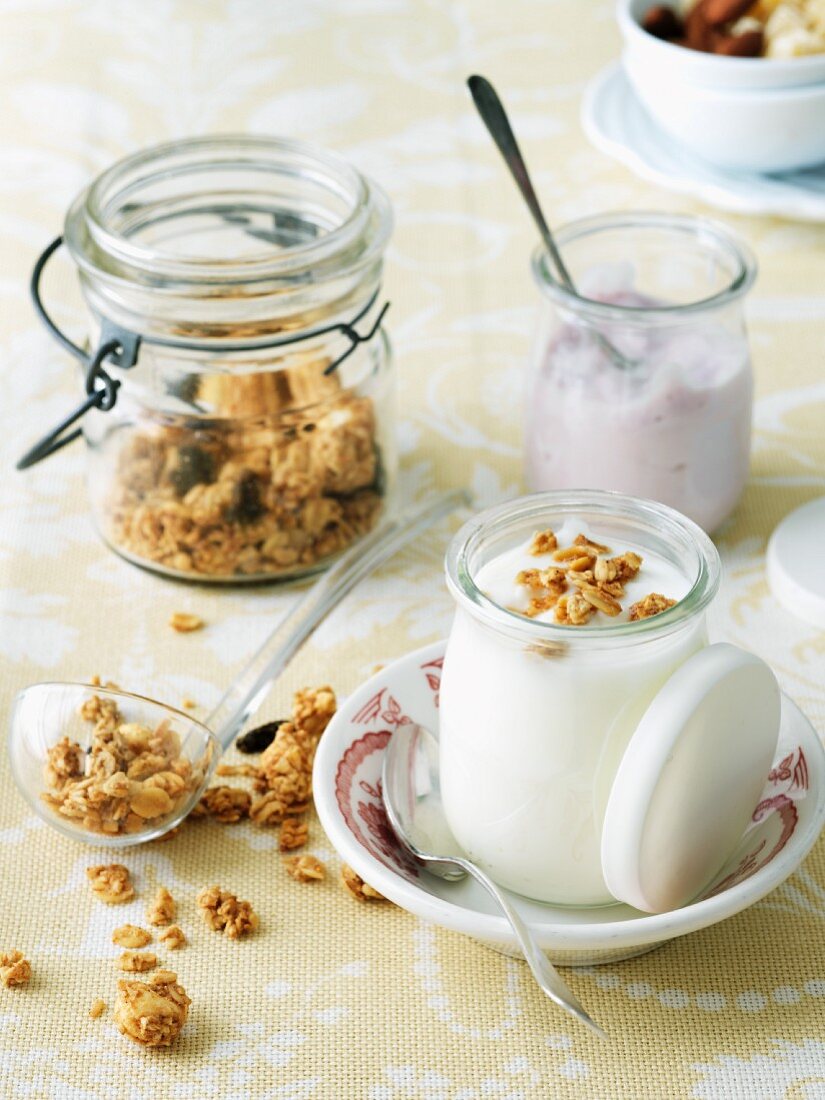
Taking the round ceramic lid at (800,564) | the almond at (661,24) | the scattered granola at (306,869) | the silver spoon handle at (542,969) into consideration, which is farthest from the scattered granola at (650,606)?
the almond at (661,24)

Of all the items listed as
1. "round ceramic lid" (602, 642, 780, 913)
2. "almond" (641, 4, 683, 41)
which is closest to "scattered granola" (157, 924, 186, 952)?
"round ceramic lid" (602, 642, 780, 913)

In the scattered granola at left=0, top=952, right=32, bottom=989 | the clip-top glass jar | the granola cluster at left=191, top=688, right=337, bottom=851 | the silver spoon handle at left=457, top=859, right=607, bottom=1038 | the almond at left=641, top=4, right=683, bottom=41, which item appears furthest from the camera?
the almond at left=641, top=4, right=683, bottom=41

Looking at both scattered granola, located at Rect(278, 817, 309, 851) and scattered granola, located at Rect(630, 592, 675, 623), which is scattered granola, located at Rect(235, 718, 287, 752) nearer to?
scattered granola, located at Rect(278, 817, 309, 851)

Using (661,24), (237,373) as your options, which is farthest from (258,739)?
(661,24)

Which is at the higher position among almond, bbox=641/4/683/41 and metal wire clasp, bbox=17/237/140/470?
almond, bbox=641/4/683/41

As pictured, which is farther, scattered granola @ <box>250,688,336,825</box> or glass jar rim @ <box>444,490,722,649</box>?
scattered granola @ <box>250,688,336,825</box>

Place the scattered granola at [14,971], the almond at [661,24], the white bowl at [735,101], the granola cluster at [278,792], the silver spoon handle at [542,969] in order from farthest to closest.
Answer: the almond at [661,24] < the white bowl at [735,101] < the granola cluster at [278,792] < the scattered granola at [14,971] < the silver spoon handle at [542,969]

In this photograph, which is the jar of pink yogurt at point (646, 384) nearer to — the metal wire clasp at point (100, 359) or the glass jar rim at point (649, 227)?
the glass jar rim at point (649, 227)

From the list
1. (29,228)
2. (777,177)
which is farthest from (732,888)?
(29,228)
